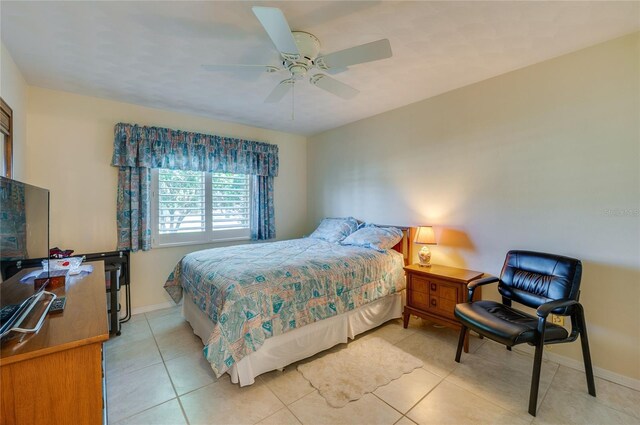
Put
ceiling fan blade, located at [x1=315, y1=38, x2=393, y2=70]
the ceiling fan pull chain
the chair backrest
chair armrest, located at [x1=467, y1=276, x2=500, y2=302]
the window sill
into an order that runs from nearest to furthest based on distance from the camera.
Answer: ceiling fan blade, located at [x1=315, y1=38, x2=393, y2=70], the chair backrest, chair armrest, located at [x1=467, y1=276, x2=500, y2=302], the ceiling fan pull chain, the window sill

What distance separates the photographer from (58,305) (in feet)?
4.62

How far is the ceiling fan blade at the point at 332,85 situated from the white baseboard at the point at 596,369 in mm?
2848

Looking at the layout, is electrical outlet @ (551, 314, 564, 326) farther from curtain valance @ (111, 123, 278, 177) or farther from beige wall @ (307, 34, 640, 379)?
curtain valance @ (111, 123, 278, 177)

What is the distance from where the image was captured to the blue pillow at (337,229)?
12.5 feet

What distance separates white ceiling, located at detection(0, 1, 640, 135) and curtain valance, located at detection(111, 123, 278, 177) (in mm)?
517

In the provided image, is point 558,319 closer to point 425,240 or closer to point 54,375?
point 425,240

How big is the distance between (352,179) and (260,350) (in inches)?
110

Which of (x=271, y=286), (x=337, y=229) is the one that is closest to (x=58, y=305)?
(x=271, y=286)

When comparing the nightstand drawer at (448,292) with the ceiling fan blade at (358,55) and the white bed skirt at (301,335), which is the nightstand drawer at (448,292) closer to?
the white bed skirt at (301,335)

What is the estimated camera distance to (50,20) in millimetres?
1823

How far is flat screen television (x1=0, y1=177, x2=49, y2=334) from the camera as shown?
3.76 ft

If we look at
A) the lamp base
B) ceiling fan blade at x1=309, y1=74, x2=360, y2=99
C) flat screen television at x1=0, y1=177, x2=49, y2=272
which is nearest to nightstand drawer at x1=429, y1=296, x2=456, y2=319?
the lamp base

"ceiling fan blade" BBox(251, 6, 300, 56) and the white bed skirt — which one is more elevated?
"ceiling fan blade" BBox(251, 6, 300, 56)

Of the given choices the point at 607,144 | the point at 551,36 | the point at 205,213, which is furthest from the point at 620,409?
the point at 205,213
